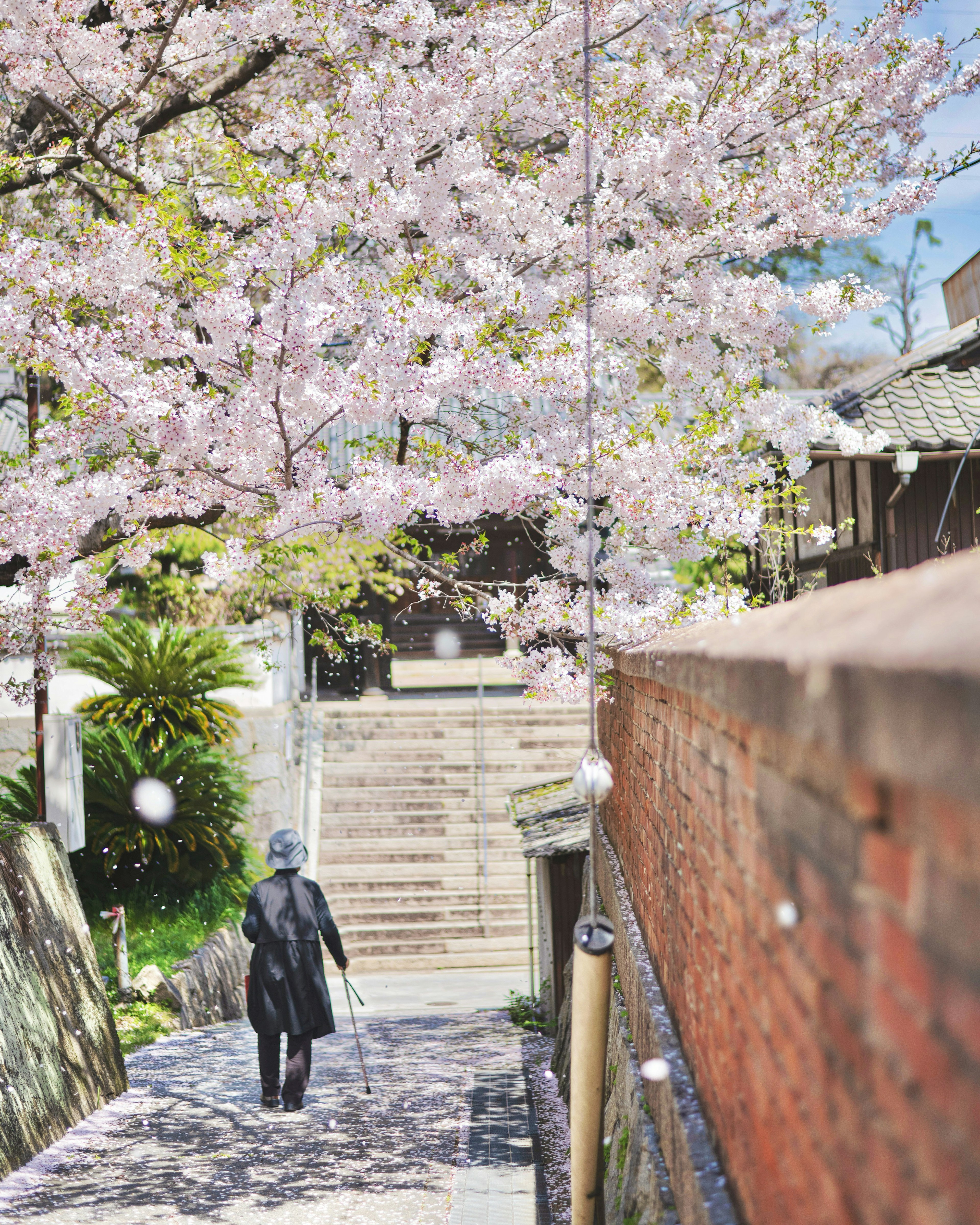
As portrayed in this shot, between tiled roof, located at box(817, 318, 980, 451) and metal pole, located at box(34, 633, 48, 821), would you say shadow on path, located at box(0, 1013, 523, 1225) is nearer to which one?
metal pole, located at box(34, 633, 48, 821)

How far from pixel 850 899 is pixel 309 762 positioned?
16.5m

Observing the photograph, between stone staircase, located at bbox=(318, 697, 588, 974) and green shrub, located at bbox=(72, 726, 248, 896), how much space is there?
288 cm

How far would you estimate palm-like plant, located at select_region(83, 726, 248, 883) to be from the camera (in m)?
12.6

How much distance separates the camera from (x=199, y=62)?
9094 mm

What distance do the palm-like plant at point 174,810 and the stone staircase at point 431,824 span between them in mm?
2878

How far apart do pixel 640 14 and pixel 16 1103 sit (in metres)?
7.79

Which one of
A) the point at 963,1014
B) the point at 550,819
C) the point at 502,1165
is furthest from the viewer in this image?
the point at 550,819

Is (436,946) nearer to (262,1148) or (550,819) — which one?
(550,819)

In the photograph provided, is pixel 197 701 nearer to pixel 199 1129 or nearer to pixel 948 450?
pixel 199 1129

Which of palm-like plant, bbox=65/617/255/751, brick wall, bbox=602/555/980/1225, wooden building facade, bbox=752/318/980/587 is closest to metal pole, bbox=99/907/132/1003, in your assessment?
palm-like plant, bbox=65/617/255/751

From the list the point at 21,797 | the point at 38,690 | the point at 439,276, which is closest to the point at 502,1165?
the point at 38,690

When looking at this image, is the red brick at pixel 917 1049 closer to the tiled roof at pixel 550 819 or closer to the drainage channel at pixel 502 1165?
the drainage channel at pixel 502 1165

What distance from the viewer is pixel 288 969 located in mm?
7824

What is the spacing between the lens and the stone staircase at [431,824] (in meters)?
15.3
